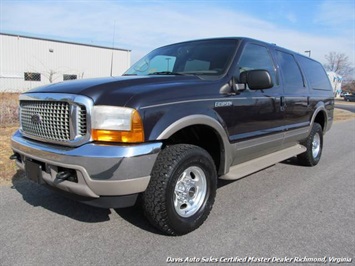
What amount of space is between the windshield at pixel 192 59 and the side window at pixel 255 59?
0.18 m

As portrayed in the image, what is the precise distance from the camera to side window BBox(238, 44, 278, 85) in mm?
4016

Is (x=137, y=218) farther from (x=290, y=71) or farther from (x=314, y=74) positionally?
(x=314, y=74)

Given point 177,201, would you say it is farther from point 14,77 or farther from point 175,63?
point 14,77

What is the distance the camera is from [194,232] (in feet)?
10.6

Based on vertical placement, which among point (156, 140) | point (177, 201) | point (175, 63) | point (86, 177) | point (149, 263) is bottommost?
point (149, 263)

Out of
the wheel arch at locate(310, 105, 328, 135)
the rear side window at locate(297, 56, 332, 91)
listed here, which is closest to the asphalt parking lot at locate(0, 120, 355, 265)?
the wheel arch at locate(310, 105, 328, 135)

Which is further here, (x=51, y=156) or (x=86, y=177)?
(x=51, y=156)

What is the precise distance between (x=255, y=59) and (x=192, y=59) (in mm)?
837

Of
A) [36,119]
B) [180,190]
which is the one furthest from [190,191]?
[36,119]

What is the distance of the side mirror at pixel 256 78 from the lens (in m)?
3.63

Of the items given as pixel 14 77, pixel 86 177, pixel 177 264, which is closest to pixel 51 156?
pixel 86 177

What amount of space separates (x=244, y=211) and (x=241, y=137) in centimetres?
85

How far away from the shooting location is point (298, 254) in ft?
9.46

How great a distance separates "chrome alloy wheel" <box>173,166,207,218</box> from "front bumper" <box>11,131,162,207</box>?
515mm
